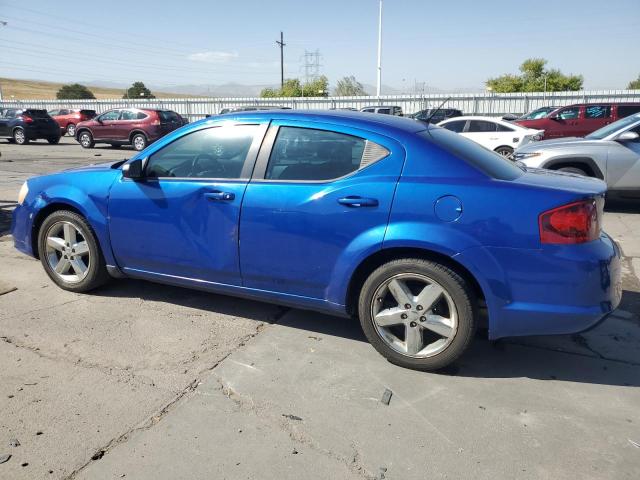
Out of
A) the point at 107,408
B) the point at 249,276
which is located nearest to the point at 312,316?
the point at 249,276

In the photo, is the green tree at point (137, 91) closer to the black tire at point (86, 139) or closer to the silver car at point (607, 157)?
the black tire at point (86, 139)

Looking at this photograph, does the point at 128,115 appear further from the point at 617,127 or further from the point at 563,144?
the point at 617,127

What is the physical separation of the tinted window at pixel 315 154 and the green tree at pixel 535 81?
67723 mm

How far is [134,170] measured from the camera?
3984 mm

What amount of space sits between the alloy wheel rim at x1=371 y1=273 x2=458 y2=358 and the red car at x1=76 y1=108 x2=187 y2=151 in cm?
1838

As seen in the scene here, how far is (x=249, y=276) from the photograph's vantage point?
145 inches

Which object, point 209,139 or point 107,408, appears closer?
point 107,408

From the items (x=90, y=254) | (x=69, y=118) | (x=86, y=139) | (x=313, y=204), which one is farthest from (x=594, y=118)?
(x=69, y=118)

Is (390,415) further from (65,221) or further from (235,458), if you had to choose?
(65,221)

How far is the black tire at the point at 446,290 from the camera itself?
3.06m

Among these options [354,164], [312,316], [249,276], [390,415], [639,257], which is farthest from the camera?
[639,257]

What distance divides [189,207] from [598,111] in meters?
15.2

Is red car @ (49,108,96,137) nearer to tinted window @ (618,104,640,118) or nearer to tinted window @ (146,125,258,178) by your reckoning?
tinted window @ (618,104,640,118)

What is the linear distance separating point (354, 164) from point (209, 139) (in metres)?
1.22
